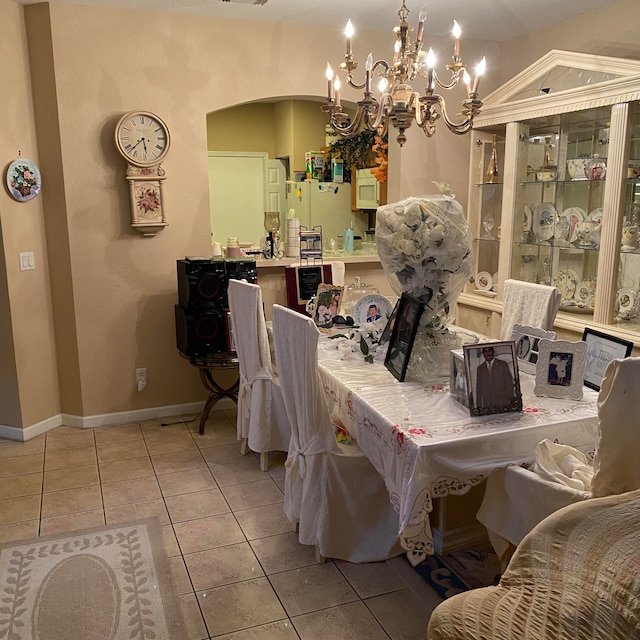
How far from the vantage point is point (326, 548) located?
2.47 metres

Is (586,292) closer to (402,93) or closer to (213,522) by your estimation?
(402,93)

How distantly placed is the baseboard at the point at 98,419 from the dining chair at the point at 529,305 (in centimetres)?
207

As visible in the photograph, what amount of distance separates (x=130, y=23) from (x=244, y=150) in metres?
2.98

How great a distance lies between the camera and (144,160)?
378 cm

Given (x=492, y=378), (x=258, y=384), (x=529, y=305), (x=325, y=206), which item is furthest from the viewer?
(x=325, y=206)

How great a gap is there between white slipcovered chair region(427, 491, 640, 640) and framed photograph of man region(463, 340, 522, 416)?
71 cm

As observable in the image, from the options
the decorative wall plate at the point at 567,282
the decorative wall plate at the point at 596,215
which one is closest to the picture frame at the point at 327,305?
the decorative wall plate at the point at 567,282

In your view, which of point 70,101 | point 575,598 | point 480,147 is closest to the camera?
point 575,598

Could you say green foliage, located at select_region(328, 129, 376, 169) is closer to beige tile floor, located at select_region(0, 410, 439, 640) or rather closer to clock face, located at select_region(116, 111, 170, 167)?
clock face, located at select_region(116, 111, 170, 167)

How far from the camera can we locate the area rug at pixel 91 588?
2129 mm

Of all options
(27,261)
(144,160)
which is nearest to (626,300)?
(144,160)

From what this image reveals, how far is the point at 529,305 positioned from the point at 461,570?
1352 millimetres

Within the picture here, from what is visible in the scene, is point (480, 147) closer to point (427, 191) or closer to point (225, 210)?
point (427, 191)

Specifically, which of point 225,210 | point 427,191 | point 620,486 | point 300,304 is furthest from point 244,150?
point 620,486
